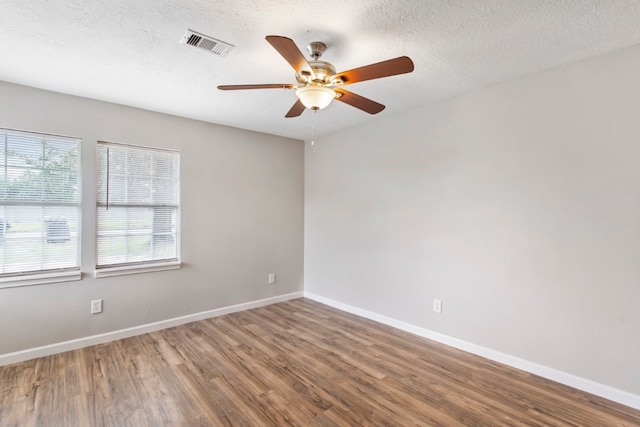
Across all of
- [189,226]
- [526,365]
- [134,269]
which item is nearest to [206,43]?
[189,226]

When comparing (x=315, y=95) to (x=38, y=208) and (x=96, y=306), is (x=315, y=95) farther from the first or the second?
(x=96, y=306)

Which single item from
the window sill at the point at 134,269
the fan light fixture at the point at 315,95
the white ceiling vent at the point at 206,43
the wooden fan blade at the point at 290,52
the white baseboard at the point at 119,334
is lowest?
the white baseboard at the point at 119,334

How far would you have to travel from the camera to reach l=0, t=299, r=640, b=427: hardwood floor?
205 centimetres

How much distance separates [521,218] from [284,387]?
235cm

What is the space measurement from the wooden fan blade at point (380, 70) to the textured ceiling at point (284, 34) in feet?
1.03

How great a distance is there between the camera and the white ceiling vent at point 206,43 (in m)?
2.03

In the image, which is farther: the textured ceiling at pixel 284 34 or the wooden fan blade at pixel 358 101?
the wooden fan blade at pixel 358 101

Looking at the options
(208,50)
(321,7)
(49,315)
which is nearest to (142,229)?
(49,315)

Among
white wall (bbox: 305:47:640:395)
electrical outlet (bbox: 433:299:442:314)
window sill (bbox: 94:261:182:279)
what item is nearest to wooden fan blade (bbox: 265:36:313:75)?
white wall (bbox: 305:47:640:395)

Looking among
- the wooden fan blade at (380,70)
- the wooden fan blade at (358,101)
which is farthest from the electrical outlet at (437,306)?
the wooden fan blade at (380,70)

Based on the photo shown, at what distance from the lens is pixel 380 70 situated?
180cm

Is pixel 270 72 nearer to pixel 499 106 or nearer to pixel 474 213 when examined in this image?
pixel 499 106

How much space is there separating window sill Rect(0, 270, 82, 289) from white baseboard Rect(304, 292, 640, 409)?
124 inches

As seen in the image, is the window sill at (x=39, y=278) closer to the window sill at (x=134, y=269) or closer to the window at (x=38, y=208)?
the window at (x=38, y=208)
